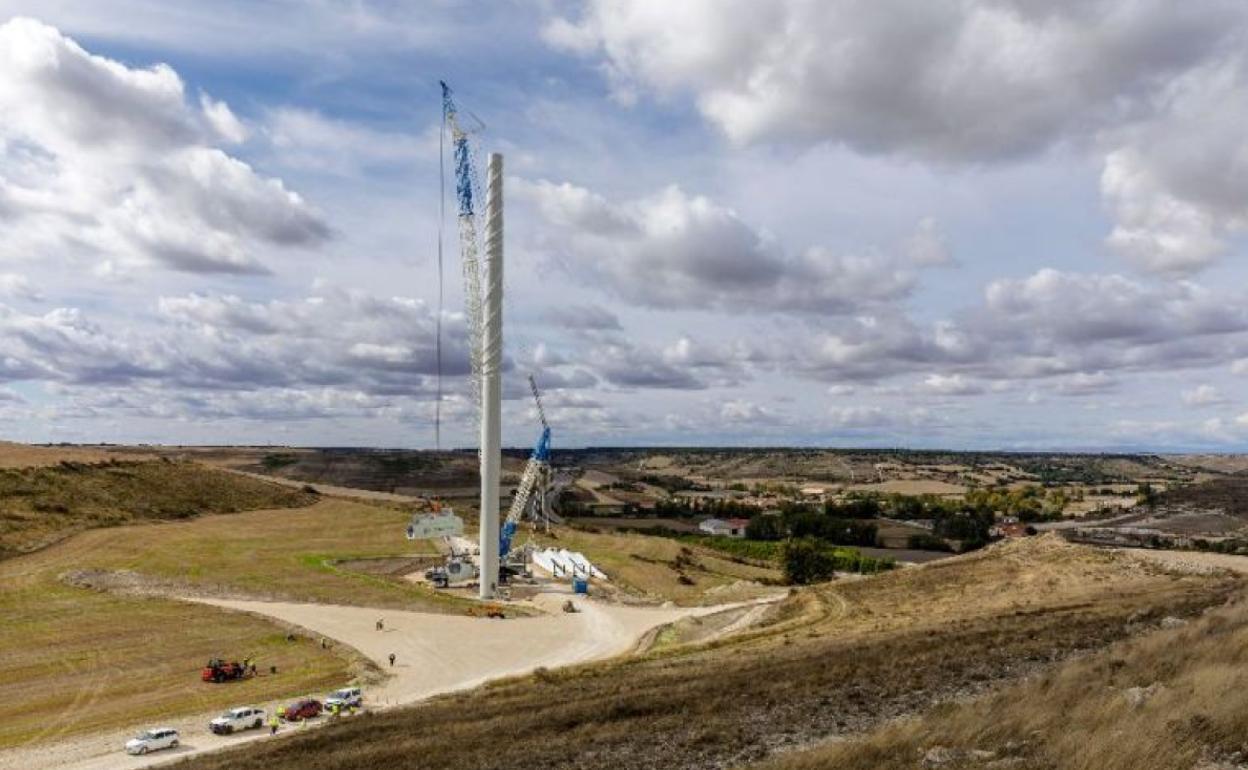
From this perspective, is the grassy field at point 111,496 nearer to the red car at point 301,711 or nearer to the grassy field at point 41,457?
the grassy field at point 41,457

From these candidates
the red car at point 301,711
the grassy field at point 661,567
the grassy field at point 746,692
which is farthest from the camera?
the grassy field at point 661,567

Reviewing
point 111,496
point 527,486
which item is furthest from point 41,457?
point 527,486

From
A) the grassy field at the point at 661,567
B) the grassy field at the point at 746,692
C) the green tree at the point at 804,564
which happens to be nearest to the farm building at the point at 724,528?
the grassy field at the point at 661,567

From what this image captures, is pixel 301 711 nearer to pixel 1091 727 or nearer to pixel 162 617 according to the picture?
pixel 162 617

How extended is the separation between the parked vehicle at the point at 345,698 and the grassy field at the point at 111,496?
65702 millimetres

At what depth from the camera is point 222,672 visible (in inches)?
2190

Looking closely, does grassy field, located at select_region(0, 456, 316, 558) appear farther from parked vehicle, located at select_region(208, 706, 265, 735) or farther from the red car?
the red car

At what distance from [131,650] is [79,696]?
10.5 m

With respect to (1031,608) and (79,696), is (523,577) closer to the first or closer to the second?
(79,696)

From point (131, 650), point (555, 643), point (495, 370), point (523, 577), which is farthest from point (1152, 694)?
point (523, 577)

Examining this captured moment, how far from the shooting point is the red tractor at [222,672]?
55500mm

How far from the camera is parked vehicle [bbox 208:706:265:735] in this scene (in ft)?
146

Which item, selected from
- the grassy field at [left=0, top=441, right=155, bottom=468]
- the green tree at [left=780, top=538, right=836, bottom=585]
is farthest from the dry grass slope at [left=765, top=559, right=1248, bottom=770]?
the grassy field at [left=0, top=441, right=155, bottom=468]

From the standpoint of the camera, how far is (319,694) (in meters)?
52.8
